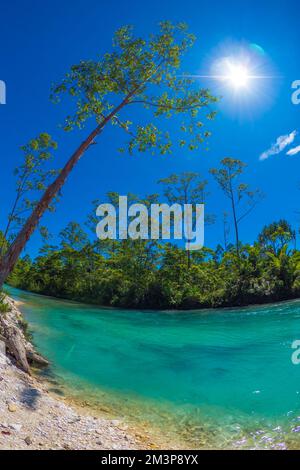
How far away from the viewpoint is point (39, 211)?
25.5ft

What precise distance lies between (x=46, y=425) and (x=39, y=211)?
15.7ft

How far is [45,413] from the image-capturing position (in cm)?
526

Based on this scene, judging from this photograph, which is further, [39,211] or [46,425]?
[39,211]

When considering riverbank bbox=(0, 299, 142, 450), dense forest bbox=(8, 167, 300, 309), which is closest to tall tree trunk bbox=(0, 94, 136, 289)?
riverbank bbox=(0, 299, 142, 450)

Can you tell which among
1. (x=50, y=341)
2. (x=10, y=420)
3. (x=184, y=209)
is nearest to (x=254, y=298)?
(x=184, y=209)

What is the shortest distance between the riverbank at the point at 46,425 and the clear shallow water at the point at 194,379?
1.02 m

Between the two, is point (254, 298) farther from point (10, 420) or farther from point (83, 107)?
point (10, 420)

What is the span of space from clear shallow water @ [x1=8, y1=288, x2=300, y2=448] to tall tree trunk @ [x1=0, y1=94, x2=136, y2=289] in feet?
11.6

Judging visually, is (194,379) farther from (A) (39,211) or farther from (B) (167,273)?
(B) (167,273)

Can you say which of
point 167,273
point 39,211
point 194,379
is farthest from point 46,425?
point 167,273

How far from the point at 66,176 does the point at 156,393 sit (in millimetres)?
6088

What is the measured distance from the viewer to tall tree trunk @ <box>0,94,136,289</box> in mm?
7164

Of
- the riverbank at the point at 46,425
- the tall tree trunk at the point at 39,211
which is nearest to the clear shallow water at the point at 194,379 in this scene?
the riverbank at the point at 46,425

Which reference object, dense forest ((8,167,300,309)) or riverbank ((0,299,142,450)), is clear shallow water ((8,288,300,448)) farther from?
dense forest ((8,167,300,309))
